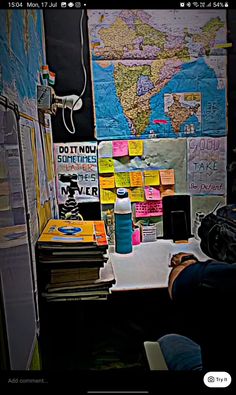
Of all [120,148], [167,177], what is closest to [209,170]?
[167,177]

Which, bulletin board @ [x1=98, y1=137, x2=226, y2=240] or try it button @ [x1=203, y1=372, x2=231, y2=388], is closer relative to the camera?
try it button @ [x1=203, y1=372, x2=231, y2=388]

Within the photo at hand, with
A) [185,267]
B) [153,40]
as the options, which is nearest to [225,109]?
[153,40]

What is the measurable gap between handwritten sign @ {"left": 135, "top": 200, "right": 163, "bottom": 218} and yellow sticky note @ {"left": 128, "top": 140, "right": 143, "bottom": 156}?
11cm

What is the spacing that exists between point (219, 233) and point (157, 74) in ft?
1.14

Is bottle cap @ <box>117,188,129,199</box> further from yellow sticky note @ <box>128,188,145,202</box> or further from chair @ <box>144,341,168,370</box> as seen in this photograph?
chair @ <box>144,341,168,370</box>

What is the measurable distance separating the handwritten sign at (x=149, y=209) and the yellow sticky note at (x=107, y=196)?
0.17 ft

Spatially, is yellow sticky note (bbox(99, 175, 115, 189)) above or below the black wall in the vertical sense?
below

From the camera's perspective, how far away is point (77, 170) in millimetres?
773

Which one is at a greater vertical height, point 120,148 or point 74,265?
point 120,148

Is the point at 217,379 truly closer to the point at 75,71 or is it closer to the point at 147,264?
the point at 147,264

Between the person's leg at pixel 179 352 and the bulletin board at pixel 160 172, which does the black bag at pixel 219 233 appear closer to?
the bulletin board at pixel 160 172

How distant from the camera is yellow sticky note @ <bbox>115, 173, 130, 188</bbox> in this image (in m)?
0.79

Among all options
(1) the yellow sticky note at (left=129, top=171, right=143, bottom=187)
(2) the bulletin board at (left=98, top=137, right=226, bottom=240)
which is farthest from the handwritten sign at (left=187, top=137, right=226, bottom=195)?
(1) the yellow sticky note at (left=129, top=171, right=143, bottom=187)

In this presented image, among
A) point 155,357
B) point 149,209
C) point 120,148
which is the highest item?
point 120,148
